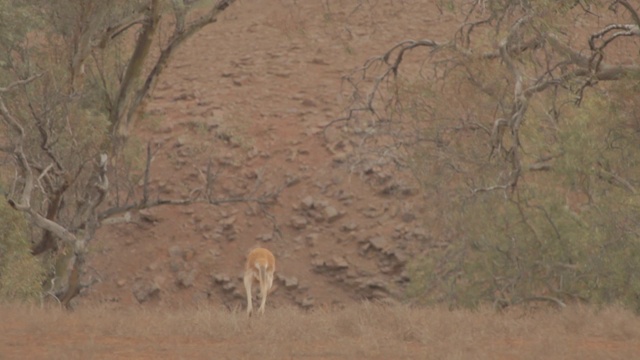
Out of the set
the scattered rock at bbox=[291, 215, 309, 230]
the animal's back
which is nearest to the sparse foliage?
the animal's back

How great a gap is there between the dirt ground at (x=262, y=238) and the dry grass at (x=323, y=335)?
1.0 inches

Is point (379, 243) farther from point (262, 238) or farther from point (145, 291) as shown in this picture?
point (145, 291)

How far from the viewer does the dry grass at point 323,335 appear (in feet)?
31.7

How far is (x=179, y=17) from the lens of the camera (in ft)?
61.1

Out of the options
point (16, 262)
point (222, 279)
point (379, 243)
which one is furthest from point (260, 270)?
point (379, 243)

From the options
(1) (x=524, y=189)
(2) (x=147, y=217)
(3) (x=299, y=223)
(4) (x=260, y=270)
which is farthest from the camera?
(2) (x=147, y=217)

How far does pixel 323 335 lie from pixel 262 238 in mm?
17154

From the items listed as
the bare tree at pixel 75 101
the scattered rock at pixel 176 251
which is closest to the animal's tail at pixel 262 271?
the bare tree at pixel 75 101

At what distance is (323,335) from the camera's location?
426 inches

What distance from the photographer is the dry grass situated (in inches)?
380

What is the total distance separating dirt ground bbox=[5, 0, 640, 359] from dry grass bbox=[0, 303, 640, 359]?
0.02m

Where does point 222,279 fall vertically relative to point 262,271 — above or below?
below

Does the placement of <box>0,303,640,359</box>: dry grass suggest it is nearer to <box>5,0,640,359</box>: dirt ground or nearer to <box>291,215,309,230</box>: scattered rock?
<box>5,0,640,359</box>: dirt ground

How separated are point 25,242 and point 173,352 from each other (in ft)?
25.9
